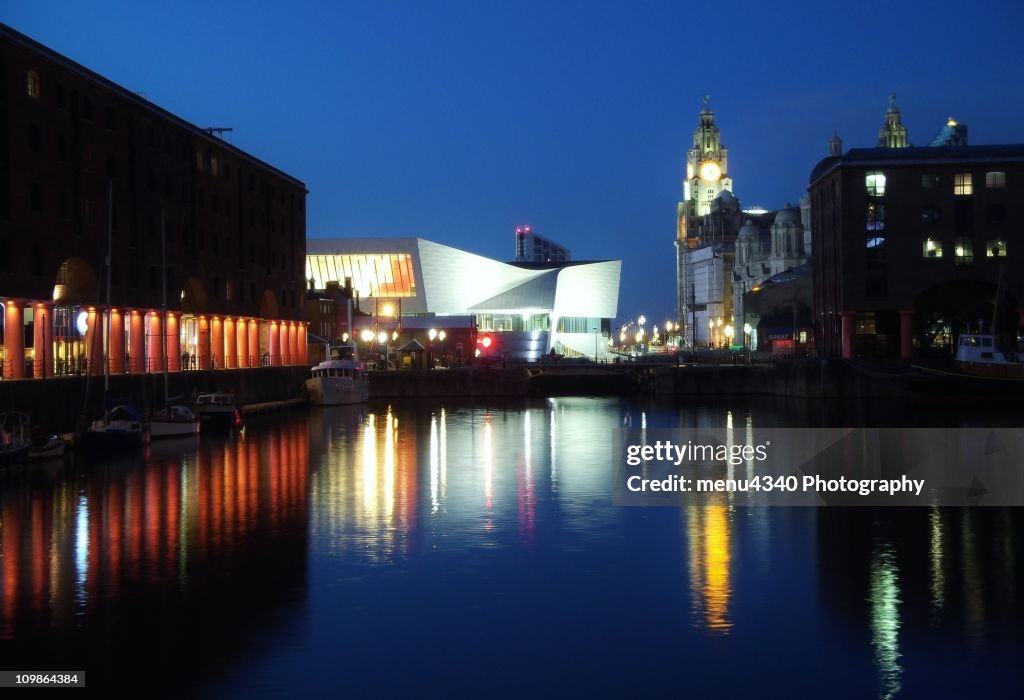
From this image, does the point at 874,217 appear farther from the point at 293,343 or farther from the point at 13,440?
the point at 13,440

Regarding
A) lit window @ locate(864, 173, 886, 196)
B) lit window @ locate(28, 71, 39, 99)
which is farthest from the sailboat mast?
lit window @ locate(864, 173, 886, 196)

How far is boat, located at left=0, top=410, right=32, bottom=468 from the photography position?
138 ft

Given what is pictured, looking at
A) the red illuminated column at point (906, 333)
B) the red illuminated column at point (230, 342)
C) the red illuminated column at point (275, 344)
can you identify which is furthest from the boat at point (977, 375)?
the red illuminated column at point (275, 344)

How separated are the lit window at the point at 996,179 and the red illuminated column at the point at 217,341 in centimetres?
5676

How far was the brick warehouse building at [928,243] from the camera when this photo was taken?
3593 inches

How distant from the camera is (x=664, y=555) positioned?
28.3 m

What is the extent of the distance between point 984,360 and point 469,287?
91.0 meters

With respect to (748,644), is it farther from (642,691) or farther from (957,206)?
(957,206)

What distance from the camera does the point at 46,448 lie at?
4641cm

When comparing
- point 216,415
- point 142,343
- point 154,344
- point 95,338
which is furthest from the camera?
point 154,344

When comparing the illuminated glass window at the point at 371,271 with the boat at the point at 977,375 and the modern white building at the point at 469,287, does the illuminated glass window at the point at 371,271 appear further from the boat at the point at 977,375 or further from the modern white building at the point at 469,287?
the boat at the point at 977,375

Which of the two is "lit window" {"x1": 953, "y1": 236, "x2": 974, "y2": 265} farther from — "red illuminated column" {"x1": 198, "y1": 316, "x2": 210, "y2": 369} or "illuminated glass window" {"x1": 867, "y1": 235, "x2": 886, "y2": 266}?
"red illuminated column" {"x1": 198, "y1": 316, "x2": 210, "y2": 369}

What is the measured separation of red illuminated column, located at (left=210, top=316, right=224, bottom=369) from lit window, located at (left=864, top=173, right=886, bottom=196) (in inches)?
1925

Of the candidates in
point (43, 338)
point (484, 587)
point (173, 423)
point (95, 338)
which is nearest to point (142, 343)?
point (95, 338)
